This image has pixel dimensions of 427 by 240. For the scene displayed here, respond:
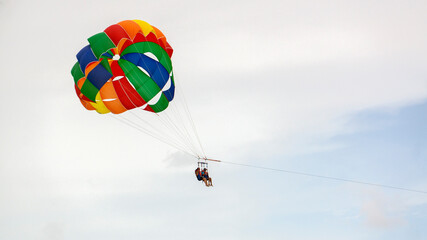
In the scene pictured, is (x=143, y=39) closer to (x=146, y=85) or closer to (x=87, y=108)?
(x=146, y=85)

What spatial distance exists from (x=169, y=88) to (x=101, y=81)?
442 cm

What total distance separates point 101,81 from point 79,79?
142cm

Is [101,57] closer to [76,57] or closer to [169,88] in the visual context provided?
[76,57]

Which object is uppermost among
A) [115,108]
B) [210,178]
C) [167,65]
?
[167,65]

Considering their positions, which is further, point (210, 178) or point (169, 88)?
point (169, 88)

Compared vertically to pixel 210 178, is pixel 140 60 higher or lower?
higher

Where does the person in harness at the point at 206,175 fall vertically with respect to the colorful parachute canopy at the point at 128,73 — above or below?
below

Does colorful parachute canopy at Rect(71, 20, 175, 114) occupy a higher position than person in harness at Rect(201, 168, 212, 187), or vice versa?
colorful parachute canopy at Rect(71, 20, 175, 114)

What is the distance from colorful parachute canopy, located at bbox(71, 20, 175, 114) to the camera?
3903 centimetres

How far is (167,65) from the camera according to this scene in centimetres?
4038

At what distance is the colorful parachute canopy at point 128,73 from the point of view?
39.0 meters

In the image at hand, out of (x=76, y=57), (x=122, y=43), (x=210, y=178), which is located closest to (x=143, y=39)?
(x=122, y=43)

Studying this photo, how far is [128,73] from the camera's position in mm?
40188

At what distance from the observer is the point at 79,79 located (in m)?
39.5
